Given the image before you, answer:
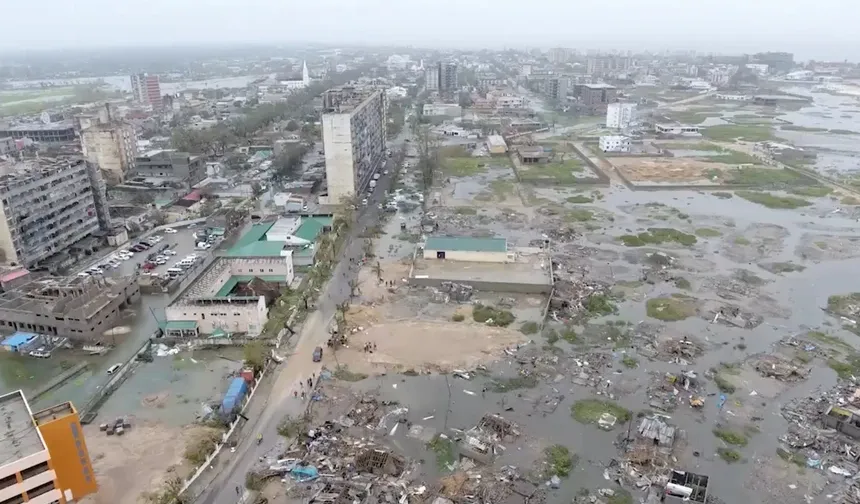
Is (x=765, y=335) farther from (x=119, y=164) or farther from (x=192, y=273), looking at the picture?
(x=119, y=164)

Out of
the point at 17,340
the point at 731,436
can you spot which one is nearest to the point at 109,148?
the point at 17,340

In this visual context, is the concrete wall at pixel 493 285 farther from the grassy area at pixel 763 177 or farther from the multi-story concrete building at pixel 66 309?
the grassy area at pixel 763 177

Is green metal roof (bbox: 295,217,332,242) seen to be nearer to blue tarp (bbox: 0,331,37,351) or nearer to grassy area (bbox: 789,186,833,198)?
blue tarp (bbox: 0,331,37,351)

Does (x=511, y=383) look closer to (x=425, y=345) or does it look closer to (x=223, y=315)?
(x=425, y=345)

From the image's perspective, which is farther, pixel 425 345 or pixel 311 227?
pixel 311 227

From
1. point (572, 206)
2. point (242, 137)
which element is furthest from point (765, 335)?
point (242, 137)

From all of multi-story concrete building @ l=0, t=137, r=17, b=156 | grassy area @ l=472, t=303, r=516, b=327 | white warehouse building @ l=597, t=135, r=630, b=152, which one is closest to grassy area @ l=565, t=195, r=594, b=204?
white warehouse building @ l=597, t=135, r=630, b=152
